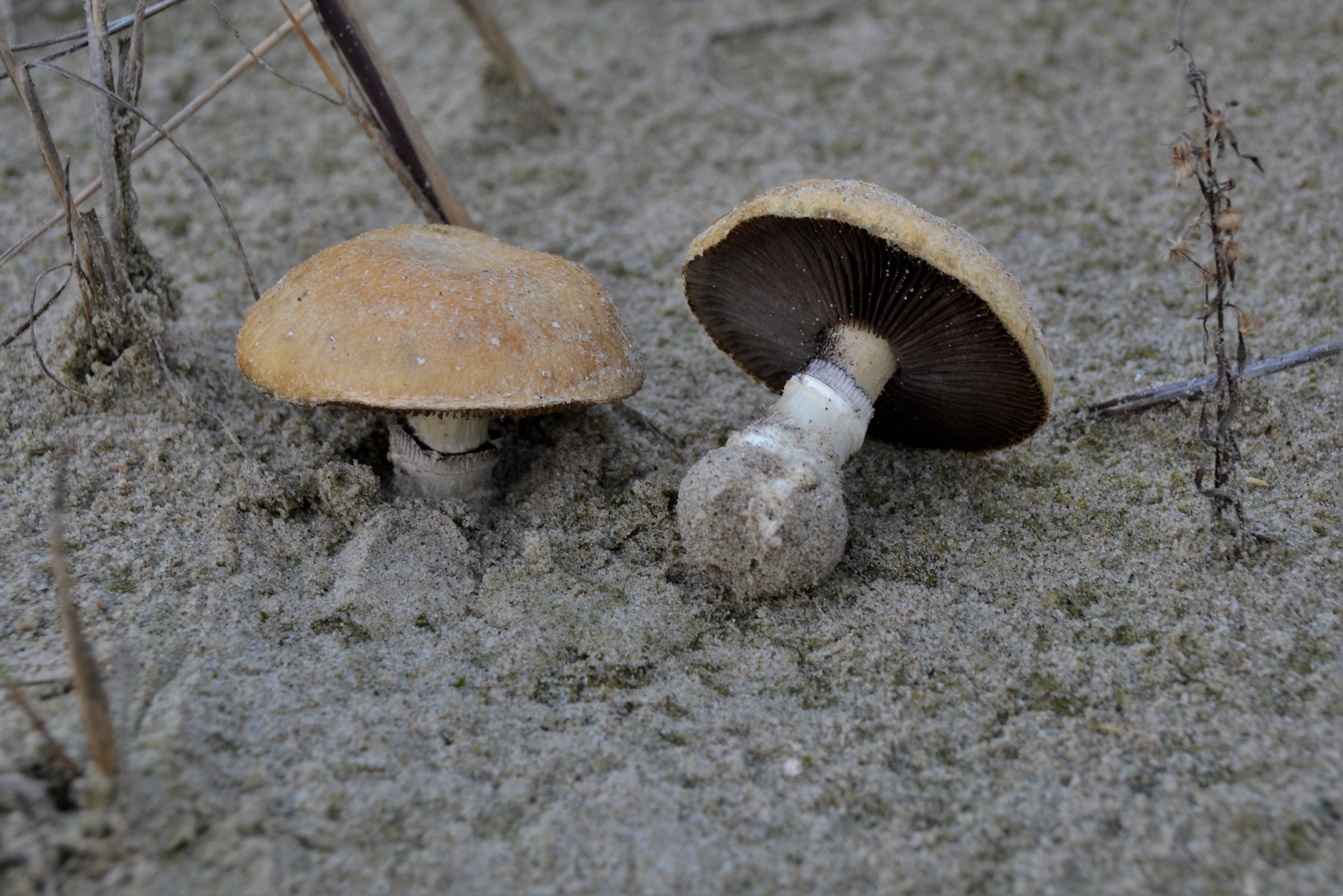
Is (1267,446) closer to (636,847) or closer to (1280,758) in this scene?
(1280,758)

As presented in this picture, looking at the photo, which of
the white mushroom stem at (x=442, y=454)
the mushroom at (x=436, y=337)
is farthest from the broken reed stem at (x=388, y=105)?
the white mushroom stem at (x=442, y=454)

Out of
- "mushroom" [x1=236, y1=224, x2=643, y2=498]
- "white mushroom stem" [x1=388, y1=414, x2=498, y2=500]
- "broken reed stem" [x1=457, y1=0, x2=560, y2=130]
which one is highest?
"broken reed stem" [x1=457, y1=0, x2=560, y2=130]

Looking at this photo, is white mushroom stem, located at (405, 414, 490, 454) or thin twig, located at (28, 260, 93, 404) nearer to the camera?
thin twig, located at (28, 260, 93, 404)

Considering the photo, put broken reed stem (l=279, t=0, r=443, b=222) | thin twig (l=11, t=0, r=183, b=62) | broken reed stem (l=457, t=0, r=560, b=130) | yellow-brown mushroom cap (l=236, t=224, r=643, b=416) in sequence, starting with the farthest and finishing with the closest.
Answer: broken reed stem (l=457, t=0, r=560, b=130) → broken reed stem (l=279, t=0, r=443, b=222) → thin twig (l=11, t=0, r=183, b=62) → yellow-brown mushroom cap (l=236, t=224, r=643, b=416)

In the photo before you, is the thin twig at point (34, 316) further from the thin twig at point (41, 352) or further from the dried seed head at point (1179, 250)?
the dried seed head at point (1179, 250)

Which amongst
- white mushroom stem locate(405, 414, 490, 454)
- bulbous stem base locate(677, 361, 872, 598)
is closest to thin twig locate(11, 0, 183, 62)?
white mushroom stem locate(405, 414, 490, 454)

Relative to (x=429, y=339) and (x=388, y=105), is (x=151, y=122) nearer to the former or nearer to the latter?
(x=388, y=105)

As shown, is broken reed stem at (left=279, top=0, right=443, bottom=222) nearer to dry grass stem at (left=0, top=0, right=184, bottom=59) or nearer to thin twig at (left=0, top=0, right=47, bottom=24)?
dry grass stem at (left=0, top=0, right=184, bottom=59)
